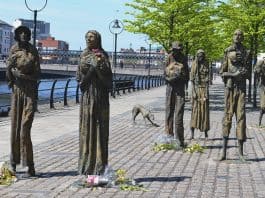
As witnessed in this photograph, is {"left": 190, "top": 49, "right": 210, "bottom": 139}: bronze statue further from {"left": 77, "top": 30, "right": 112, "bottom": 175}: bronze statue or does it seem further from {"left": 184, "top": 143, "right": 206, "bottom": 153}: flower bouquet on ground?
{"left": 77, "top": 30, "right": 112, "bottom": 175}: bronze statue

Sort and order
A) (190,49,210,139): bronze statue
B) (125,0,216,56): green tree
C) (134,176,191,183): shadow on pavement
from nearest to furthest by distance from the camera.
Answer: (134,176,191,183): shadow on pavement, (190,49,210,139): bronze statue, (125,0,216,56): green tree

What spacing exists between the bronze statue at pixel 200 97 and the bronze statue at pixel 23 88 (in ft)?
21.0

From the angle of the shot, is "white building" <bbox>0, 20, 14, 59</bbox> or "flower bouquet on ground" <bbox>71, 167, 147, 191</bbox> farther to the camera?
"white building" <bbox>0, 20, 14, 59</bbox>

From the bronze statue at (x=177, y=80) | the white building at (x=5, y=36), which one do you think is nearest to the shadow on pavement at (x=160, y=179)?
the bronze statue at (x=177, y=80)

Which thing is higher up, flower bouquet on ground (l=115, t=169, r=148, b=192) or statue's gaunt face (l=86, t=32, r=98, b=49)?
statue's gaunt face (l=86, t=32, r=98, b=49)

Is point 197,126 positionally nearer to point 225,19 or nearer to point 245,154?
point 245,154

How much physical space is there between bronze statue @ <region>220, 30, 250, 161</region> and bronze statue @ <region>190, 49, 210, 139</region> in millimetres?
3399

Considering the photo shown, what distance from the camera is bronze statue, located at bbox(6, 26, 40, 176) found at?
27.8 feet

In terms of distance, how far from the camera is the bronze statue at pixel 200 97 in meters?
14.3

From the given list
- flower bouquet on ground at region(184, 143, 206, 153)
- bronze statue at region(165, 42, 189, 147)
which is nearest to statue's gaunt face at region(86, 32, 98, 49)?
bronze statue at region(165, 42, 189, 147)

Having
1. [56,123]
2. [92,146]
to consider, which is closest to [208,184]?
[92,146]

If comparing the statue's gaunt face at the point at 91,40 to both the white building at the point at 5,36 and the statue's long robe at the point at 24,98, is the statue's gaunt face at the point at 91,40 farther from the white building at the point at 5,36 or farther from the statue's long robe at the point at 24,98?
the white building at the point at 5,36

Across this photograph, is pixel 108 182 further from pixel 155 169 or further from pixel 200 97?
pixel 200 97

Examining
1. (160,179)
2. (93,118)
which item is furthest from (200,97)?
(93,118)
